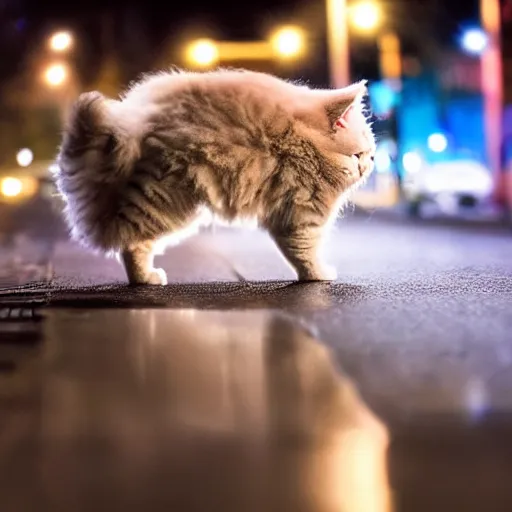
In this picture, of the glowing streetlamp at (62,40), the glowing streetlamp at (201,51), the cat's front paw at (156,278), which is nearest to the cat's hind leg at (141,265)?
the cat's front paw at (156,278)

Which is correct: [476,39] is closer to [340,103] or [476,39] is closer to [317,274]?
[340,103]

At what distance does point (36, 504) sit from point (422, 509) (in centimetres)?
53

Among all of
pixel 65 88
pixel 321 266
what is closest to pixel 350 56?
pixel 65 88

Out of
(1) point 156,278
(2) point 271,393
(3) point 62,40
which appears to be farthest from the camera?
(3) point 62,40

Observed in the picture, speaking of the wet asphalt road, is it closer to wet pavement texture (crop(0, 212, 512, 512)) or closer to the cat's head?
wet pavement texture (crop(0, 212, 512, 512))

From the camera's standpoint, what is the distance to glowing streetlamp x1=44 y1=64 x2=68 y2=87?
960 cm

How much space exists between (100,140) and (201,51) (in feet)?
18.3

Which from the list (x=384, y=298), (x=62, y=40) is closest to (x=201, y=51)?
(x=62, y=40)

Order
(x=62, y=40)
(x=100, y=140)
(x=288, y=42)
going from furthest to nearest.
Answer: (x=62, y=40) → (x=288, y=42) → (x=100, y=140)

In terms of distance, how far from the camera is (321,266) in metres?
2.98

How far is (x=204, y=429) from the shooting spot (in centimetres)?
131

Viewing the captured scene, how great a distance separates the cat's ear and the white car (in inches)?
260

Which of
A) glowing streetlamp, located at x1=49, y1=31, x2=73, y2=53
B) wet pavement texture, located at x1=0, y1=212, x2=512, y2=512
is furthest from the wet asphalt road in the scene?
glowing streetlamp, located at x1=49, y1=31, x2=73, y2=53

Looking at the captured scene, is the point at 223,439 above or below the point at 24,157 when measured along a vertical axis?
below
